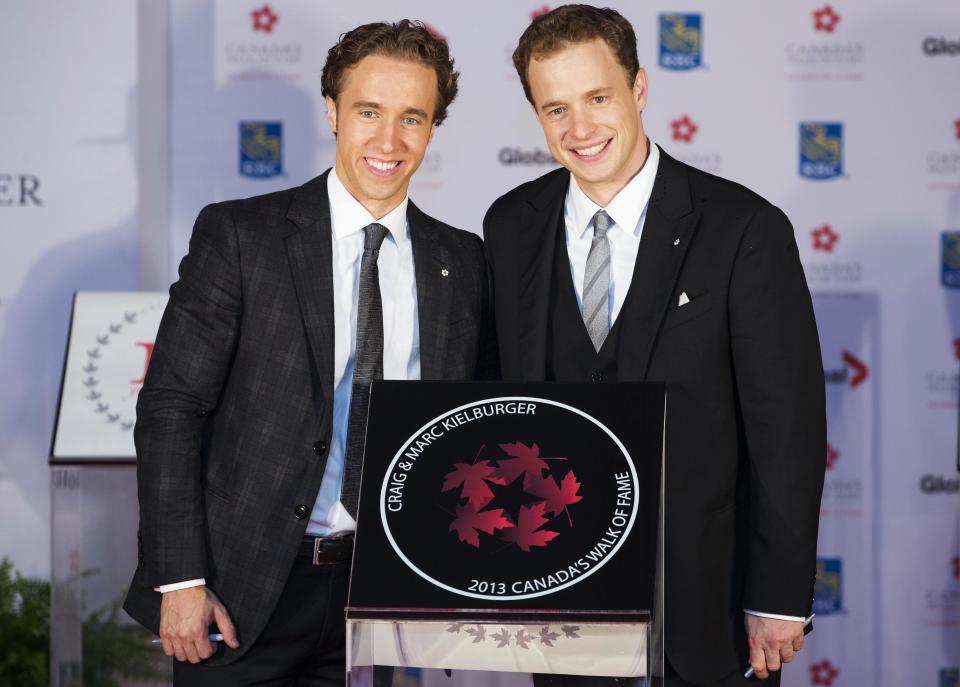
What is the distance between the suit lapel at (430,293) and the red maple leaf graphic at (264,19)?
227 centimetres

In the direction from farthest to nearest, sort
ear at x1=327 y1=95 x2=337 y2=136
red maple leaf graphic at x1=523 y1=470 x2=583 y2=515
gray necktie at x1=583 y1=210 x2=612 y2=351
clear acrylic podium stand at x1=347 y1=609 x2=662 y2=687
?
1. ear at x1=327 y1=95 x2=337 y2=136
2. gray necktie at x1=583 y1=210 x2=612 y2=351
3. red maple leaf graphic at x1=523 y1=470 x2=583 y2=515
4. clear acrylic podium stand at x1=347 y1=609 x2=662 y2=687

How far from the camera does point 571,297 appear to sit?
7.46 ft

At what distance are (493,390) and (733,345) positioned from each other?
0.56 metres

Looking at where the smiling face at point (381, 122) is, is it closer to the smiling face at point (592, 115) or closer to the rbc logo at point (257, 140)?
the smiling face at point (592, 115)

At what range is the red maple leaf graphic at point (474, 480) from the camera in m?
1.81

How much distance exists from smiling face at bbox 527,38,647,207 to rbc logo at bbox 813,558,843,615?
262 centimetres

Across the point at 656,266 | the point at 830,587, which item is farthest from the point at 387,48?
the point at 830,587

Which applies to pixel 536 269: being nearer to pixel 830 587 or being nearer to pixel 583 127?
pixel 583 127

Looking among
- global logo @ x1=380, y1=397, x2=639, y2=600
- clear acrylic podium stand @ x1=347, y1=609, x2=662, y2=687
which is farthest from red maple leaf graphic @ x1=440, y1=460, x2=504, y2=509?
clear acrylic podium stand @ x1=347, y1=609, x2=662, y2=687

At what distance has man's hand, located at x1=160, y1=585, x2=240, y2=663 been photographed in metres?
2.09

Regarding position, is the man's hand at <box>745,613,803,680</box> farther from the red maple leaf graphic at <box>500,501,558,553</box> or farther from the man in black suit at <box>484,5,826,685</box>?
the red maple leaf graphic at <box>500,501,558,553</box>

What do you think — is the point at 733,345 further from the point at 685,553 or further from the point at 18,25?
the point at 18,25

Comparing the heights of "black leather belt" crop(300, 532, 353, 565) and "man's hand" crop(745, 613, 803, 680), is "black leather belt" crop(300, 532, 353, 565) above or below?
above

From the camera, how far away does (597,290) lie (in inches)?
88.4
